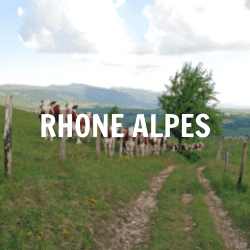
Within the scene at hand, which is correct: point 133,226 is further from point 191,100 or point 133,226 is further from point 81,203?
point 191,100

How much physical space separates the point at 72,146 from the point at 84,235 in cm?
1005

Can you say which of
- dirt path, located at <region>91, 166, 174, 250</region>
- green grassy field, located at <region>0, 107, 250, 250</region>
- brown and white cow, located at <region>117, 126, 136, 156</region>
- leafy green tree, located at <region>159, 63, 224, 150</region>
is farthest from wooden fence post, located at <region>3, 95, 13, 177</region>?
leafy green tree, located at <region>159, 63, 224, 150</region>

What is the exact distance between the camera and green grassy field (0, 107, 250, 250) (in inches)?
245

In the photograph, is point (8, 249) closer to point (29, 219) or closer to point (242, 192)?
point (29, 219)

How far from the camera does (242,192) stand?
1112 centimetres

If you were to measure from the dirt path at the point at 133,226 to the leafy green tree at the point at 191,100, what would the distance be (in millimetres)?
20676

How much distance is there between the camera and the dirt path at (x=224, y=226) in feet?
22.9

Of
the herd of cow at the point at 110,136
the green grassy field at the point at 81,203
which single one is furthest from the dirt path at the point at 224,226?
the herd of cow at the point at 110,136

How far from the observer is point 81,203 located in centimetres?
835

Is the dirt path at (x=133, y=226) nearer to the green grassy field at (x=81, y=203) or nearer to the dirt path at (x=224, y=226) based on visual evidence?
the green grassy field at (x=81, y=203)

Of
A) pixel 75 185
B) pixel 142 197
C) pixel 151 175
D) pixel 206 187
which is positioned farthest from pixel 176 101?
pixel 75 185

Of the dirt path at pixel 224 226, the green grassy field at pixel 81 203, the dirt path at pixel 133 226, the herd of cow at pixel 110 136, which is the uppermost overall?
the herd of cow at pixel 110 136

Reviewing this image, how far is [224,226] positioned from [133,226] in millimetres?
3686

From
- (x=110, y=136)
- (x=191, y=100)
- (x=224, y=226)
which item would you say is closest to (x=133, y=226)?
(x=224, y=226)
